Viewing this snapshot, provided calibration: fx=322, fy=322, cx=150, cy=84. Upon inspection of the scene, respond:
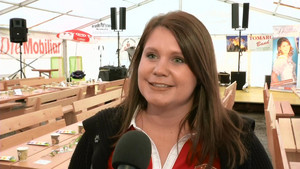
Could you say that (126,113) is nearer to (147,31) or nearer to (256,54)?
(147,31)

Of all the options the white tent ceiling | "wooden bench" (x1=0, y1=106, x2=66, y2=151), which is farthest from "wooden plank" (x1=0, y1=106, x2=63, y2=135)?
the white tent ceiling

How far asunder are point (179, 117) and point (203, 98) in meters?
0.14

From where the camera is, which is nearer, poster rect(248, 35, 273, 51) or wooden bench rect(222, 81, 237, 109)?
wooden bench rect(222, 81, 237, 109)

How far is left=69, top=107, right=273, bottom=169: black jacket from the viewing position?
1.32 metres

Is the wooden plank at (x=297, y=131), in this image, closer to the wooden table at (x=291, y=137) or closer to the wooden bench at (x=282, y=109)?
the wooden table at (x=291, y=137)

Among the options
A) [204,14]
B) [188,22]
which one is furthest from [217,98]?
[204,14]

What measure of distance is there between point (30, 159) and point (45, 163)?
0.17m

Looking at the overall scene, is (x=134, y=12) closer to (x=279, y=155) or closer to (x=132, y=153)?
(x=279, y=155)

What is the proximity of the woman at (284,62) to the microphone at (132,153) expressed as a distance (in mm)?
8435

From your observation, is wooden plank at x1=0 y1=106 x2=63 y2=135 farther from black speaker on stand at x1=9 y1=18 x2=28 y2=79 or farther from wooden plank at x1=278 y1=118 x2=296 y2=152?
black speaker on stand at x1=9 y1=18 x2=28 y2=79

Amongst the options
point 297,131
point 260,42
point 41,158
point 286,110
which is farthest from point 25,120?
point 260,42

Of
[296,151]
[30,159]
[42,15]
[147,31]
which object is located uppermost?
[42,15]

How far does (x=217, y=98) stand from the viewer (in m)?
1.45

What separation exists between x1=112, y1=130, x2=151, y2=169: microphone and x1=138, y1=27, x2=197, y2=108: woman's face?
0.96ft
